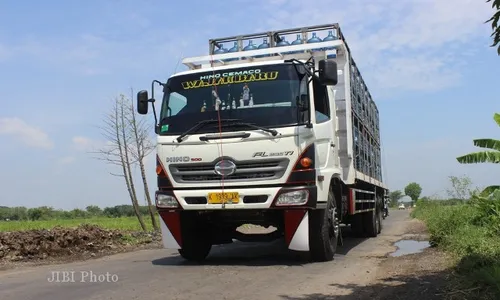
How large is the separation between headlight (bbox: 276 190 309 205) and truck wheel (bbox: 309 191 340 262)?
1.60ft

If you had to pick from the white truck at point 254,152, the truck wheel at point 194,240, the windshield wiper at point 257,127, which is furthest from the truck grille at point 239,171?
the truck wheel at point 194,240

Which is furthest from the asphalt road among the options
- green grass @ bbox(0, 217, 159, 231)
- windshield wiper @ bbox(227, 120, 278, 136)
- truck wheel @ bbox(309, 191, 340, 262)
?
green grass @ bbox(0, 217, 159, 231)

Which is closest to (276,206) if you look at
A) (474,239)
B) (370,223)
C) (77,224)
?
(474,239)

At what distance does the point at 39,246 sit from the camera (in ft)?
32.9

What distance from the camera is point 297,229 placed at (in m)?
7.24

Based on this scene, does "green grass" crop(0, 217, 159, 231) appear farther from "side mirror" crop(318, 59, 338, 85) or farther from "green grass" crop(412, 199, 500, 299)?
"side mirror" crop(318, 59, 338, 85)

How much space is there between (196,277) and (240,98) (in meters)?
2.69

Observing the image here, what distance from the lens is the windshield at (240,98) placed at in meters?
7.27

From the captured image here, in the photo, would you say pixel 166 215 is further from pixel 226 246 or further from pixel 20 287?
pixel 226 246

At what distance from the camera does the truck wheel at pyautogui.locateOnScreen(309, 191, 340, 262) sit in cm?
753

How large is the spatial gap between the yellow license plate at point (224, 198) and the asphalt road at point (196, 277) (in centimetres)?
102

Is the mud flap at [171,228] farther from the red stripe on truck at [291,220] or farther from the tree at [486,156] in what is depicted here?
the tree at [486,156]

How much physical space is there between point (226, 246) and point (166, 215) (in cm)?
374

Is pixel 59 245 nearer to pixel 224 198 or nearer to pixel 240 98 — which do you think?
pixel 224 198
